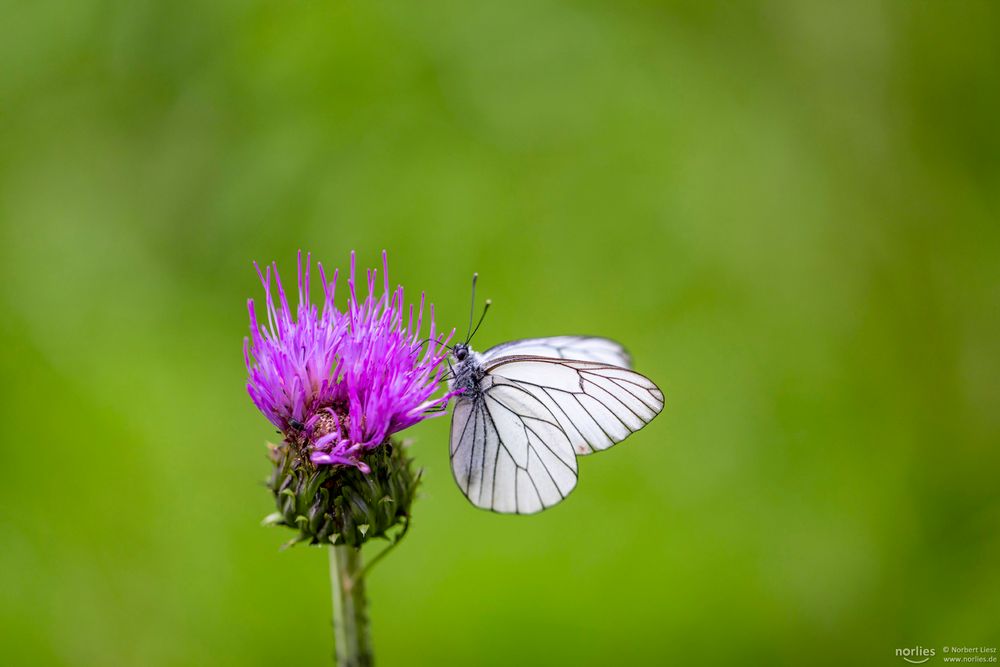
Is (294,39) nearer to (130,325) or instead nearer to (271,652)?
(130,325)

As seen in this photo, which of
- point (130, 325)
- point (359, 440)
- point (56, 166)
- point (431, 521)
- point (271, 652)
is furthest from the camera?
point (56, 166)

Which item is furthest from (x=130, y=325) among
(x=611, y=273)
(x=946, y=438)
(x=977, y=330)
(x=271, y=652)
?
(x=977, y=330)

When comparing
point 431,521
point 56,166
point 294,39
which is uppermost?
point 294,39

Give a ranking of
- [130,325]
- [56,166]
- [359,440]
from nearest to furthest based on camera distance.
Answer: [359,440] < [130,325] < [56,166]

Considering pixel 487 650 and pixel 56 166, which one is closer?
pixel 487 650

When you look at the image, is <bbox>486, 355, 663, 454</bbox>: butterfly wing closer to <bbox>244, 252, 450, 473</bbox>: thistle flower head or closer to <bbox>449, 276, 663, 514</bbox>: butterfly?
<bbox>449, 276, 663, 514</bbox>: butterfly

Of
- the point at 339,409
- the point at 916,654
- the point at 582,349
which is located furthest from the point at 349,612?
the point at 916,654

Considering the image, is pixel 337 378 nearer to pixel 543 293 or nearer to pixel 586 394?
pixel 586 394
